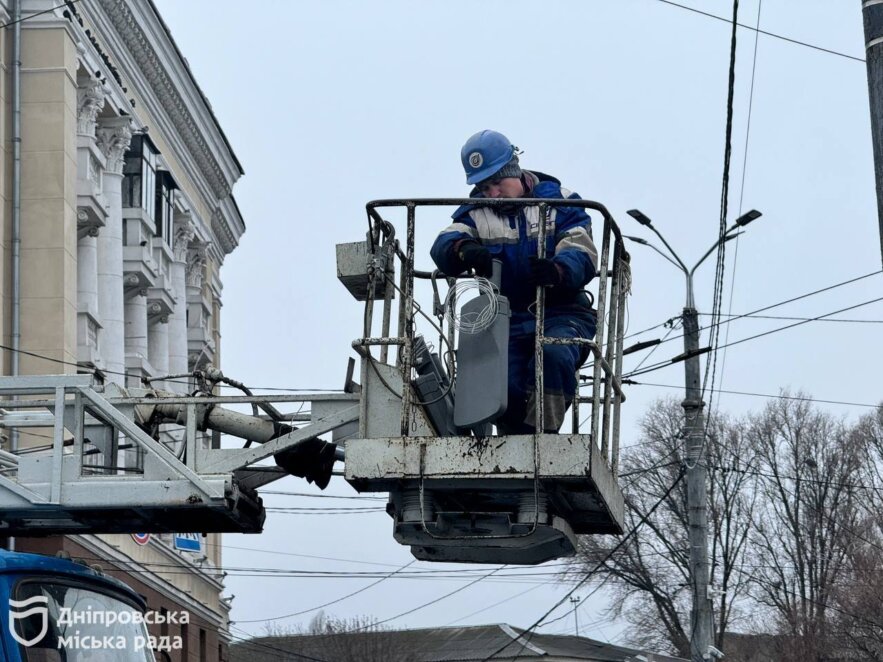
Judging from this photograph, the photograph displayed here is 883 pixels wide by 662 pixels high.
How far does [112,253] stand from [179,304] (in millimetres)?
6296

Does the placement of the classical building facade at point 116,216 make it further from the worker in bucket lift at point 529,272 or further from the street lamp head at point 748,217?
the worker in bucket lift at point 529,272

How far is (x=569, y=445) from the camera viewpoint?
912 cm

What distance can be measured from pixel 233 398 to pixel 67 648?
5.58ft

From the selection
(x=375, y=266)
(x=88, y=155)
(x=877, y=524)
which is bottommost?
(x=877, y=524)

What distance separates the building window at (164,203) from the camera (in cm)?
3575

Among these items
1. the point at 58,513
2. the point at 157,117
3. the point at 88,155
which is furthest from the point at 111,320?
the point at 58,513

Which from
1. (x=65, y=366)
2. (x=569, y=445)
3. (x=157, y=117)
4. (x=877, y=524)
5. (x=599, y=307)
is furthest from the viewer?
(x=877, y=524)

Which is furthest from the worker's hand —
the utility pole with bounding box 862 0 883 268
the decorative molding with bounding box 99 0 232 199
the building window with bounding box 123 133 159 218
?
the building window with bounding box 123 133 159 218

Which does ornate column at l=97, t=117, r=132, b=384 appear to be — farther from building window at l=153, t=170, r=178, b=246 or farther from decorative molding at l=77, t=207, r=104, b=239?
building window at l=153, t=170, r=178, b=246

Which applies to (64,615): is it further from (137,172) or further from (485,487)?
(137,172)

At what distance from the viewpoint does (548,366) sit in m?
9.74

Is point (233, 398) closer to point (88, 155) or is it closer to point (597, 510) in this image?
point (597, 510)

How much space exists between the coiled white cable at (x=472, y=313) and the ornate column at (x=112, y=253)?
2234 cm

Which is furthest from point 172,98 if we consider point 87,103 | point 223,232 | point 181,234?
point 223,232
